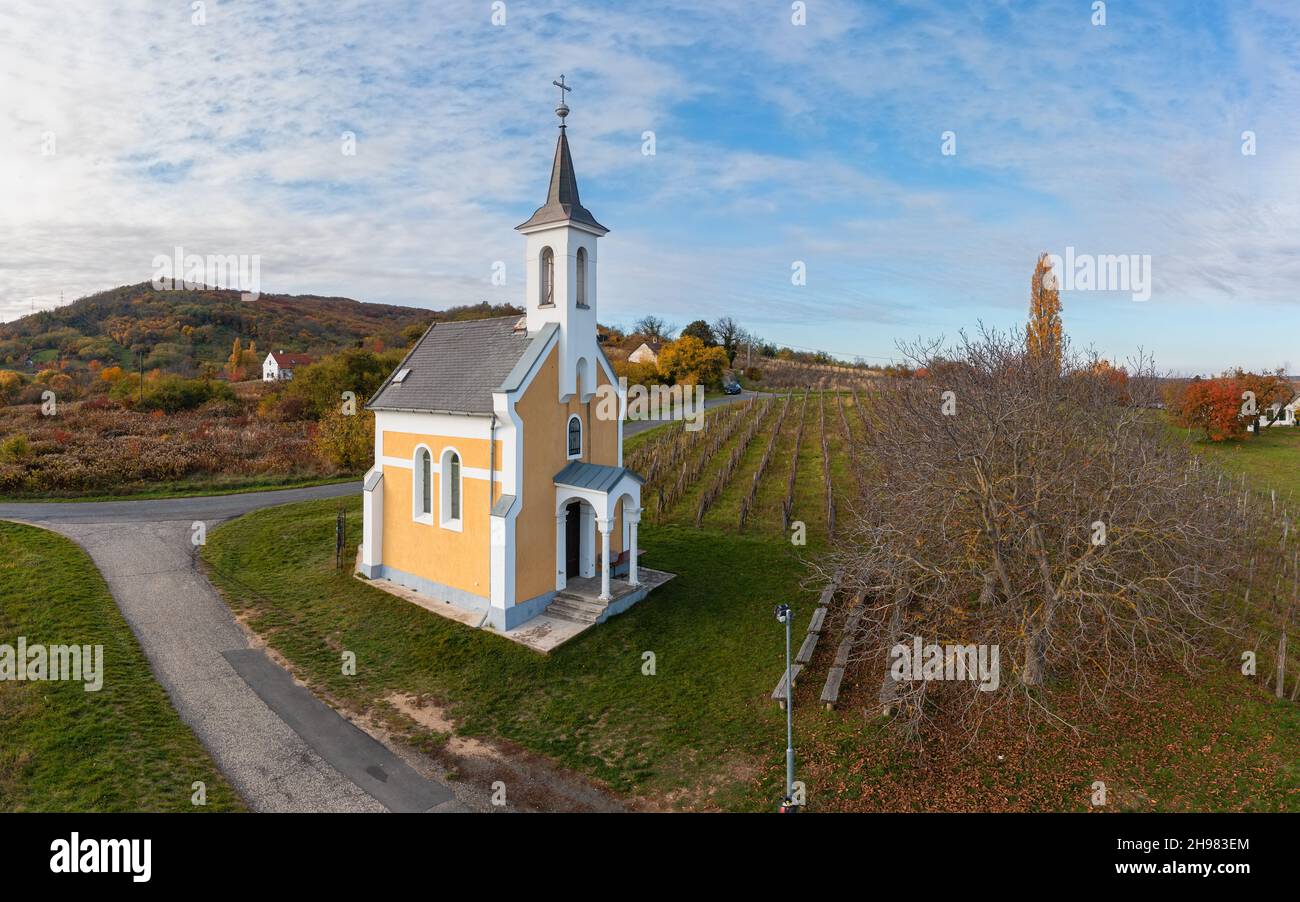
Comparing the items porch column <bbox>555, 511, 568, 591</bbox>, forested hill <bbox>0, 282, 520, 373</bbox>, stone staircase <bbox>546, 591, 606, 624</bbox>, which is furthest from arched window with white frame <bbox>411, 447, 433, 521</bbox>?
forested hill <bbox>0, 282, 520, 373</bbox>

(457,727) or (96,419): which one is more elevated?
(96,419)

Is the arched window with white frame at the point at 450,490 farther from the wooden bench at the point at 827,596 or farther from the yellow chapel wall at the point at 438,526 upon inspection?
the wooden bench at the point at 827,596

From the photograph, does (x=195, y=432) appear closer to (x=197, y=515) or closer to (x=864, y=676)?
(x=197, y=515)

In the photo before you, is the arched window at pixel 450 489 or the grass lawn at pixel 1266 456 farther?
the grass lawn at pixel 1266 456

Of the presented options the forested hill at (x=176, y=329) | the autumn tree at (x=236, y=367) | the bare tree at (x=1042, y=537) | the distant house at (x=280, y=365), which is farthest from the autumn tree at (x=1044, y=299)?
the autumn tree at (x=236, y=367)

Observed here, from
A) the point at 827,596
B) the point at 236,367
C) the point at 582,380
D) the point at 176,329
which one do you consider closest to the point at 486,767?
the point at 827,596

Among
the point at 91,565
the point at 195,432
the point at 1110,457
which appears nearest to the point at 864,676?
the point at 1110,457
